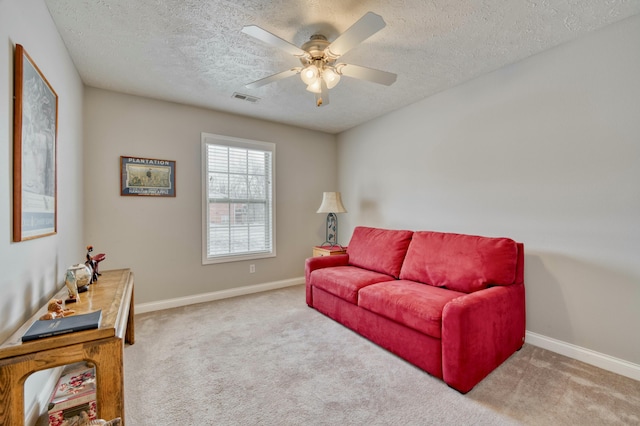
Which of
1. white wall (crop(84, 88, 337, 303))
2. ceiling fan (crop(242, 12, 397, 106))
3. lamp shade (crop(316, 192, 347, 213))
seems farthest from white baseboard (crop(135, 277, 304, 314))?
ceiling fan (crop(242, 12, 397, 106))

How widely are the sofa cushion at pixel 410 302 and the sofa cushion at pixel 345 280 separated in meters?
0.12

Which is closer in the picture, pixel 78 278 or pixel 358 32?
pixel 358 32

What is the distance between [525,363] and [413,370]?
89 centimetres

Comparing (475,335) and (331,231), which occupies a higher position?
(331,231)

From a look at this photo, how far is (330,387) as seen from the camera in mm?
1854

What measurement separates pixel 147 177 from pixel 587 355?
4.52 m

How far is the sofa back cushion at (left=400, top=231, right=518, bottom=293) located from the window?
218cm

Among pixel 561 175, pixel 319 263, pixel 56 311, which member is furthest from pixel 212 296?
pixel 561 175

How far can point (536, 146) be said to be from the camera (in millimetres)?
2402

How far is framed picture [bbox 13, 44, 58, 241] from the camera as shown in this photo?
137cm

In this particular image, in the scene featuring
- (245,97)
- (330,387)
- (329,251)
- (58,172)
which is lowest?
(330,387)

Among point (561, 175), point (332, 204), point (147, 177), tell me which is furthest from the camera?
point (332, 204)

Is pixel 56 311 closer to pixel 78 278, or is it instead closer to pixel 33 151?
pixel 78 278

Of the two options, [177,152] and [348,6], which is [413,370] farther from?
[177,152]
